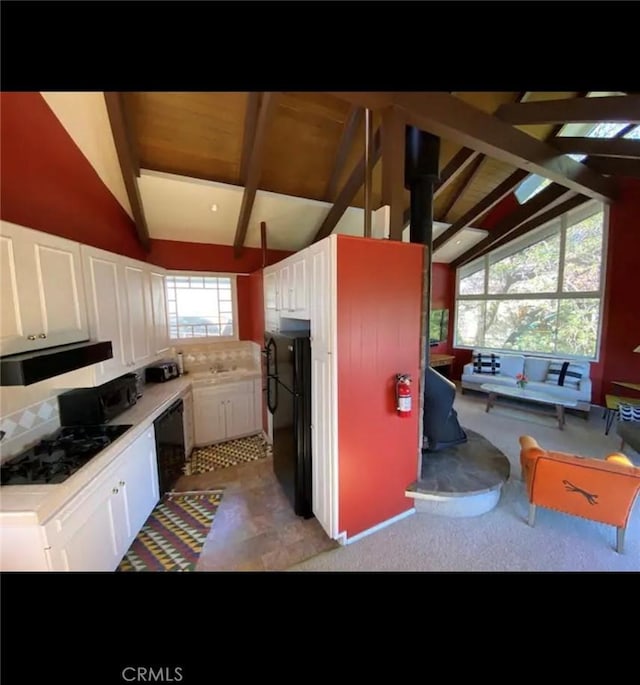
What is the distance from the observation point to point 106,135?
81.0 inches

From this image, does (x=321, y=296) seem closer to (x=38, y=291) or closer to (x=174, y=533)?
(x=38, y=291)

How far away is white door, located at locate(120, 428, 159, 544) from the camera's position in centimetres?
179

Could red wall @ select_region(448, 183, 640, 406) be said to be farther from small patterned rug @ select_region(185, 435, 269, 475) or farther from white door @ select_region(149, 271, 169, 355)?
white door @ select_region(149, 271, 169, 355)

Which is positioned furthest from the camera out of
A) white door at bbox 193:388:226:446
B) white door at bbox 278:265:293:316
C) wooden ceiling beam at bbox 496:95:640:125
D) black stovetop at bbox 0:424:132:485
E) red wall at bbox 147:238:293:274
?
red wall at bbox 147:238:293:274

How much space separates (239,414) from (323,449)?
1.98 m

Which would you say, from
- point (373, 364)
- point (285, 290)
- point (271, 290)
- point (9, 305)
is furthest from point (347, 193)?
point (9, 305)

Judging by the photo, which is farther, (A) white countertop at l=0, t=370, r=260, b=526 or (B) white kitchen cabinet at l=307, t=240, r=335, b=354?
(B) white kitchen cabinet at l=307, t=240, r=335, b=354

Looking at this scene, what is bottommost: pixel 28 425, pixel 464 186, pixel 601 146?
pixel 28 425

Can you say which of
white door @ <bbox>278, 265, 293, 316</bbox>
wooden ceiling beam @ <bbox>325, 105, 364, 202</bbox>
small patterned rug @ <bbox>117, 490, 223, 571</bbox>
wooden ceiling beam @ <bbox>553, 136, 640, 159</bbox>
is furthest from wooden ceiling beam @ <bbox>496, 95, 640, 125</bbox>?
small patterned rug @ <bbox>117, 490, 223, 571</bbox>

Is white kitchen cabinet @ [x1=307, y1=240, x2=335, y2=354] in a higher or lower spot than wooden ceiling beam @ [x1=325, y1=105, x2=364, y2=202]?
lower

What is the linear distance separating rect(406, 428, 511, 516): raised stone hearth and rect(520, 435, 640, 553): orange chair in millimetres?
310

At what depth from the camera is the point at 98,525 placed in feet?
4.90
